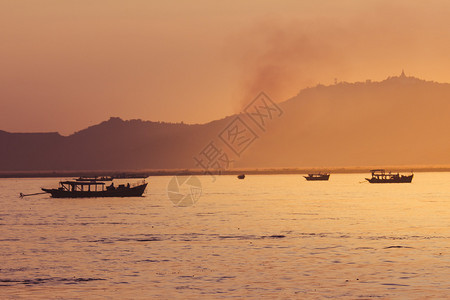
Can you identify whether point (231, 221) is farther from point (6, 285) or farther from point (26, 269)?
point (6, 285)

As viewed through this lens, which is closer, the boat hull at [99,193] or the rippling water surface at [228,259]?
the rippling water surface at [228,259]

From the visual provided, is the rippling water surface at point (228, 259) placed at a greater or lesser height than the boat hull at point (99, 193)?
lesser

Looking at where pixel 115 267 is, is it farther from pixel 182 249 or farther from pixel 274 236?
pixel 274 236

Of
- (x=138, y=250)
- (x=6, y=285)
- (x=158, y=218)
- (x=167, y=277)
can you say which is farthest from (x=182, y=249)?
(x=158, y=218)

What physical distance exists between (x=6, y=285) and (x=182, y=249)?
1699 cm

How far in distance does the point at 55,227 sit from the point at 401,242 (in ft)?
120

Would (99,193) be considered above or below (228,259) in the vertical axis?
above

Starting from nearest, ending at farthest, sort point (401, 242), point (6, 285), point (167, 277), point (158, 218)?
point (6, 285) → point (167, 277) → point (401, 242) → point (158, 218)

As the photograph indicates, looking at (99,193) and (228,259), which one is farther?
(99,193)

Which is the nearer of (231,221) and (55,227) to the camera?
(55,227)

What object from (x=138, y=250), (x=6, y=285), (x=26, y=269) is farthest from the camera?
(x=138, y=250)

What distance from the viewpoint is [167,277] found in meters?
36.8

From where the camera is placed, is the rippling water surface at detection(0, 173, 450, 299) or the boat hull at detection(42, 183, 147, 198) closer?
the rippling water surface at detection(0, 173, 450, 299)

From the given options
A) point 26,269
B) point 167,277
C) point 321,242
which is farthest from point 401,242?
point 26,269
